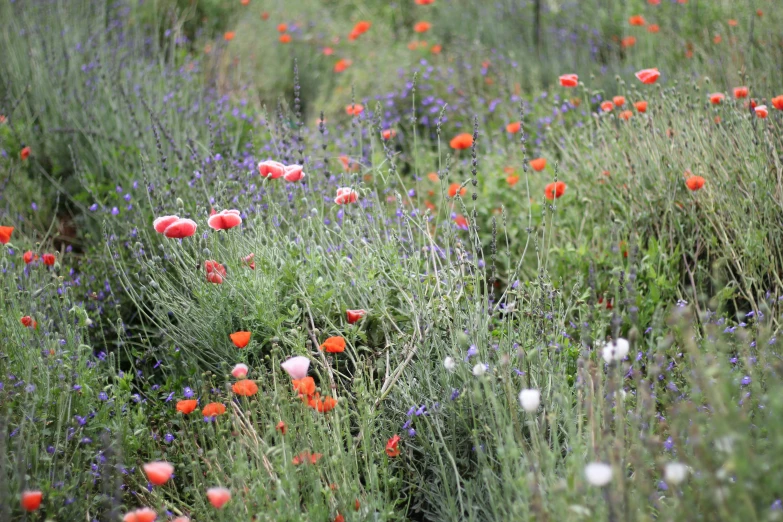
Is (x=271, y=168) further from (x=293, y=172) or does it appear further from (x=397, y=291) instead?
(x=397, y=291)

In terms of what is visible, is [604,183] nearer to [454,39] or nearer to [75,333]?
[75,333]

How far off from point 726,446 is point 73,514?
1.57m

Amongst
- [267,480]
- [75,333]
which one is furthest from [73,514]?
[75,333]

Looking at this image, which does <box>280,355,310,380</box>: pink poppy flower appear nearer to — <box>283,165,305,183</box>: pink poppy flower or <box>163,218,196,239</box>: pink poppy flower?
<box>163,218,196,239</box>: pink poppy flower

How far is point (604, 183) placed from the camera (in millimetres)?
3195

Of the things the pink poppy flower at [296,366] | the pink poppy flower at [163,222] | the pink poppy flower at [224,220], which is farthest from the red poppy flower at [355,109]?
the pink poppy flower at [296,366]

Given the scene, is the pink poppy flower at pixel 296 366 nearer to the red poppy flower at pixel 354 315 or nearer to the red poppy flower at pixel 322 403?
the red poppy flower at pixel 322 403

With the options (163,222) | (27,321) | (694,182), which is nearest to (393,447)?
(163,222)

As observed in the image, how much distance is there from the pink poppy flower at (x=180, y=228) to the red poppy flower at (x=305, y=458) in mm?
727

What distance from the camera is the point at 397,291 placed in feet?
8.14

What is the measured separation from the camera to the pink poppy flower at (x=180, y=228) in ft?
6.65

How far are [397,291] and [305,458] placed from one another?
2.83ft

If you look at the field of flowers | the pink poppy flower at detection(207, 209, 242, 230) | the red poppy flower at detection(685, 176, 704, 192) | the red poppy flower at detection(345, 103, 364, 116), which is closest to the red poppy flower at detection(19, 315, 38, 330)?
the field of flowers

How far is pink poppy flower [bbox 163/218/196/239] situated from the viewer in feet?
6.65
